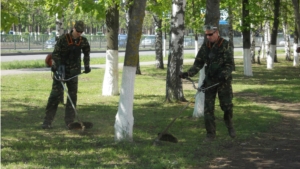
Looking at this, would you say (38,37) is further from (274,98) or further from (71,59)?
(71,59)

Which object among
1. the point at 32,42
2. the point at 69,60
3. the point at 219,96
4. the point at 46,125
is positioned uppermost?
the point at 32,42

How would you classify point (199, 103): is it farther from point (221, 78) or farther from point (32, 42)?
point (32, 42)

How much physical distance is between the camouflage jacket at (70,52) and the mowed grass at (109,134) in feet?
3.76

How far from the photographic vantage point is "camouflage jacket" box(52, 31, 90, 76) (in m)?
9.21

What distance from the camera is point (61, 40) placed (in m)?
9.22

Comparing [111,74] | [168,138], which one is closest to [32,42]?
[111,74]

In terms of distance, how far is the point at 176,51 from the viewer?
13484 mm

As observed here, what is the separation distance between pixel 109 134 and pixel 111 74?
6186mm

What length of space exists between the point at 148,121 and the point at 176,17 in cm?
350

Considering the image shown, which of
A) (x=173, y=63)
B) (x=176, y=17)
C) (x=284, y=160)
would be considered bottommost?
(x=284, y=160)

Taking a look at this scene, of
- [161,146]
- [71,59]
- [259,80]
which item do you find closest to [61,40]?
[71,59]

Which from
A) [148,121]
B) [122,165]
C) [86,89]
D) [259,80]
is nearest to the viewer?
[122,165]

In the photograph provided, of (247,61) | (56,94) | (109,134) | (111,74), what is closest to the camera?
(109,134)

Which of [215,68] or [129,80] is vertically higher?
[215,68]
